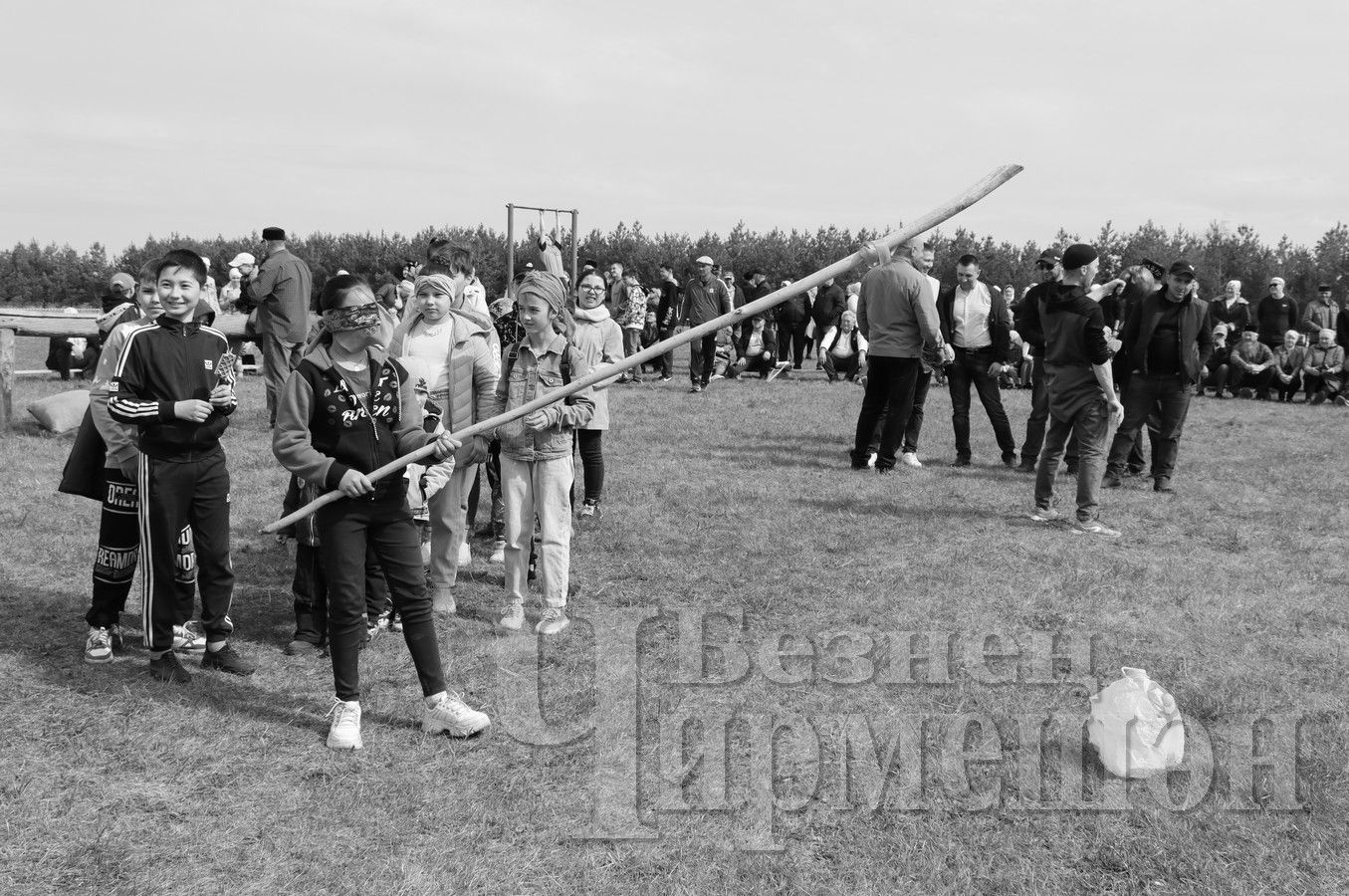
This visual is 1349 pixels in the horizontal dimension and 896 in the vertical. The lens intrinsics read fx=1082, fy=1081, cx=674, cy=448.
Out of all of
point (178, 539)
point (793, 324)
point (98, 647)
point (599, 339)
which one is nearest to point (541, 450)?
point (178, 539)

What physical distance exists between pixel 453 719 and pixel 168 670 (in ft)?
5.24

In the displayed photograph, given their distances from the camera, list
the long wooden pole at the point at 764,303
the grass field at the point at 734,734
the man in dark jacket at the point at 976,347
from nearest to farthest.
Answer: the grass field at the point at 734,734 → the long wooden pole at the point at 764,303 → the man in dark jacket at the point at 976,347

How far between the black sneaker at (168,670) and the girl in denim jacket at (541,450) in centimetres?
163

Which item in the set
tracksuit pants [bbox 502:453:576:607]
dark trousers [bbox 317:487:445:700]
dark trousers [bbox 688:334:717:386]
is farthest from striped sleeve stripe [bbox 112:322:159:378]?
dark trousers [bbox 688:334:717:386]

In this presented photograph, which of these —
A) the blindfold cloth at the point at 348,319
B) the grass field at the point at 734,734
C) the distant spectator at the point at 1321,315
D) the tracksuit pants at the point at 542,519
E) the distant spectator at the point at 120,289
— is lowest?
the grass field at the point at 734,734

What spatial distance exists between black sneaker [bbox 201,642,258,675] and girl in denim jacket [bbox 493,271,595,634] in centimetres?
134

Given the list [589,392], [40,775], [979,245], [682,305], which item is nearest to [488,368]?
[589,392]

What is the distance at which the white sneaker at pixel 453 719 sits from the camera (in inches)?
181

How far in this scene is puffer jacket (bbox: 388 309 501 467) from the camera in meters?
6.08

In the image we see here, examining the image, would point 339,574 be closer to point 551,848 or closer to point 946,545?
point 551,848

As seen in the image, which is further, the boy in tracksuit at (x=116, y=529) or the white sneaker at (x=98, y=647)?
the white sneaker at (x=98, y=647)

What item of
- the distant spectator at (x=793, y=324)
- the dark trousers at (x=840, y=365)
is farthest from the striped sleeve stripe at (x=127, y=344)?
the distant spectator at (x=793, y=324)

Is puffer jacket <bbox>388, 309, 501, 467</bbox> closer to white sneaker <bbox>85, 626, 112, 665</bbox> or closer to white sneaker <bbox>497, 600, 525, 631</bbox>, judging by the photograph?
white sneaker <bbox>497, 600, 525, 631</bbox>

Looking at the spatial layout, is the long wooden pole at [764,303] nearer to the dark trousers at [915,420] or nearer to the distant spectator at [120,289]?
the dark trousers at [915,420]
